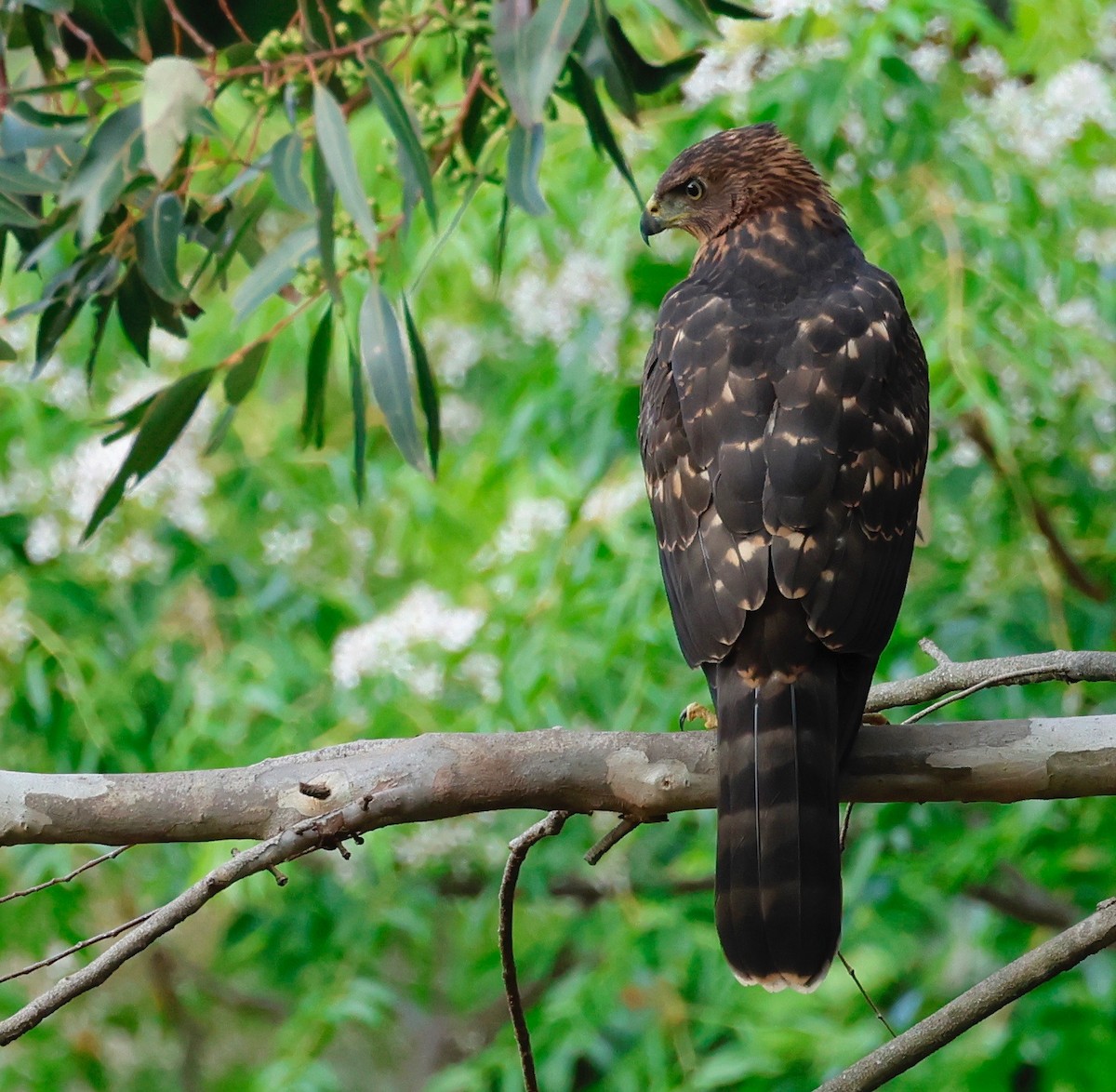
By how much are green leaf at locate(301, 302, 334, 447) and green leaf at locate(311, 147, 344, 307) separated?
461mm

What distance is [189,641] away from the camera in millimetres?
5242

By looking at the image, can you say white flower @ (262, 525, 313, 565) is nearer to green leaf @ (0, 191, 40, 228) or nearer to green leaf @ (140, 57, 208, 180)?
green leaf @ (0, 191, 40, 228)

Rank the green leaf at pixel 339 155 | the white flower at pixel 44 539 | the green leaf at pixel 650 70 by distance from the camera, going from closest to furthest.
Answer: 1. the green leaf at pixel 339 155
2. the green leaf at pixel 650 70
3. the white flower at pixel 44 539

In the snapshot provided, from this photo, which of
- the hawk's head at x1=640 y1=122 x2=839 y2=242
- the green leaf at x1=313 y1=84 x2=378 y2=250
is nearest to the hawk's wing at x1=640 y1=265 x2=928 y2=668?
the hawk's head at x1=640 y1=122 x2=839 y2=242

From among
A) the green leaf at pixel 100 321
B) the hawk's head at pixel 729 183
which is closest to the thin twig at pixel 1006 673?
the hawk's head at pixel 729 183

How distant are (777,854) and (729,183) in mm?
1705

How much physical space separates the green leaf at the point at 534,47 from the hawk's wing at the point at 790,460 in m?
0.56

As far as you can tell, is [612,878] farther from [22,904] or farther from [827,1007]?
[22,904]

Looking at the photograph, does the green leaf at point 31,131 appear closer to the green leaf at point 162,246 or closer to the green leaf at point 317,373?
the green leaf at point 162,246

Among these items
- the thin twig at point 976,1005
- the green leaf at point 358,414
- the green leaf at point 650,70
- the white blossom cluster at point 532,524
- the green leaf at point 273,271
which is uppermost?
the green leaf at point 650,70

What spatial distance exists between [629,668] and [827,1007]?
1716 mm

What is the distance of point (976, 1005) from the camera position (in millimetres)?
2064

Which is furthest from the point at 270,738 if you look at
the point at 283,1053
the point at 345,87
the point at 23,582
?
the point at 345,87

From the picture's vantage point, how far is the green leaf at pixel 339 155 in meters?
2.50
